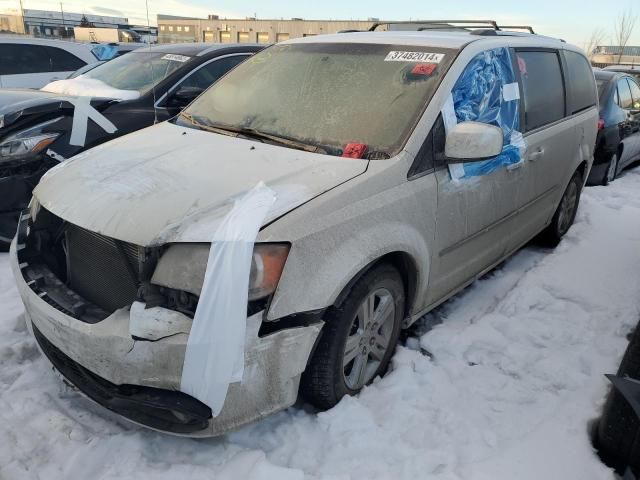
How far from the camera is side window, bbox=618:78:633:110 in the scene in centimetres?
716

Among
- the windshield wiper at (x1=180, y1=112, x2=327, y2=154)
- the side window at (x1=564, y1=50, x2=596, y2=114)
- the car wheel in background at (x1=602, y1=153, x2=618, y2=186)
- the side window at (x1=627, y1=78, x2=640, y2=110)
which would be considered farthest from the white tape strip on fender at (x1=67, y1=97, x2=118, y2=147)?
the side window at (x1=627, y1=78, x2=640, y2=110)

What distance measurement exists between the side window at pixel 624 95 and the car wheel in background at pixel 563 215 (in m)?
3.07

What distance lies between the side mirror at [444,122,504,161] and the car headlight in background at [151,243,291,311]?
Answer: 3.66ft

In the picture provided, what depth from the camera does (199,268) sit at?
6.29 feet

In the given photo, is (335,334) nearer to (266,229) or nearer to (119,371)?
(266,229)

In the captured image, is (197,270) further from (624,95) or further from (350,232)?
(624,95)

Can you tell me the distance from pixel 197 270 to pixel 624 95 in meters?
7.41

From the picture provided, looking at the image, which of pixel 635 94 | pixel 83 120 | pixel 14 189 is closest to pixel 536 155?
pixel 83 120

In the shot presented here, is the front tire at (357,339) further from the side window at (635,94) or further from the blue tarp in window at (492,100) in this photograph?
the side window at (635,94)

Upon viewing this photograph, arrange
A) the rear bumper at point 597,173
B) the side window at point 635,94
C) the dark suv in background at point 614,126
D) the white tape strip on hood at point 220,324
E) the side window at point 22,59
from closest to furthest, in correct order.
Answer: the white tape strip on hood at point 220,324
the dark suv in background at point 614,126
the rear bumper at point 597,173
the side window at point 635,94
the side window at point 22,59

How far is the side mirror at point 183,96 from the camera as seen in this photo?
4641 millimetres

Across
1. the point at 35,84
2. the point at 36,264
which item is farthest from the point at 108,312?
the point at 35,84

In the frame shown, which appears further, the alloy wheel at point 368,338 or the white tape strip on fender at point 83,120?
the white tape strip on fender at point 83,120

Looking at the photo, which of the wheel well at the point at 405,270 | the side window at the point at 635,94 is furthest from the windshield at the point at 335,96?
the side window at the point at 635,94
